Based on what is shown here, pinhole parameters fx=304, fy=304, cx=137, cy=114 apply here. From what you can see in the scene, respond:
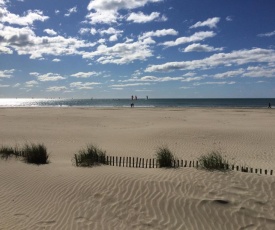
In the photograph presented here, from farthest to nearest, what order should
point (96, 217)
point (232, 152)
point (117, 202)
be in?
1. point (232, 152)
2. point (117, 202)
3. point (96, 217)

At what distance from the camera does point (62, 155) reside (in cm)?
1698

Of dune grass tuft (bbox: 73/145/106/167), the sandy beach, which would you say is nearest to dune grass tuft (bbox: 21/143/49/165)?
the sandy beach

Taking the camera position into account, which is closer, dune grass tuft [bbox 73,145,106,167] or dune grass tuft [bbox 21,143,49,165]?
dune grass tuft [bbox 73,145,106,167]

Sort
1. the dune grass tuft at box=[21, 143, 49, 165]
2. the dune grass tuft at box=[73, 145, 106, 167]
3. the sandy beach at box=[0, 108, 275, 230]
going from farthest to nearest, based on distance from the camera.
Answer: the dune grass tuft at box=[21, 143, 49, 165]
the dune grass tuft at box=[73, 145, 106, 167]
the sandy beach at box=[0, 108, 275, 230]

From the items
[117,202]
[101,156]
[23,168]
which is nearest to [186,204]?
[117,202]

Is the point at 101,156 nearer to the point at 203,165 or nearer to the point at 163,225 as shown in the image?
the point at 203,165

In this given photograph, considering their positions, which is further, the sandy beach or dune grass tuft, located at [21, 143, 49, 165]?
dune grass tuft, located at [21, 143, 49, 165]

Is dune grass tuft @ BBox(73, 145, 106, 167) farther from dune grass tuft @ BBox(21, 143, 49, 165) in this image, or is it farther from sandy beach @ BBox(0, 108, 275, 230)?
dune grass tuft @ BBox(21, 143, 49, 165)

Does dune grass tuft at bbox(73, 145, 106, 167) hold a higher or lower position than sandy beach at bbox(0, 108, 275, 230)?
higher

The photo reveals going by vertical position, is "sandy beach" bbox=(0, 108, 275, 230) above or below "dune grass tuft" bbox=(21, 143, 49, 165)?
below

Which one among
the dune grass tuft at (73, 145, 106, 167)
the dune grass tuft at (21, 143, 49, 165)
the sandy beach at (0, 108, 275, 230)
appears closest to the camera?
the sandy beach at (0, 108, 275, 230)

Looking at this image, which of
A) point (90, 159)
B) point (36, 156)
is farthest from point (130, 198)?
point (36, 156)

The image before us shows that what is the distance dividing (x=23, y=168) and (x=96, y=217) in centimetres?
543

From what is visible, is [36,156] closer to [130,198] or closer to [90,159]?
[90,159]
